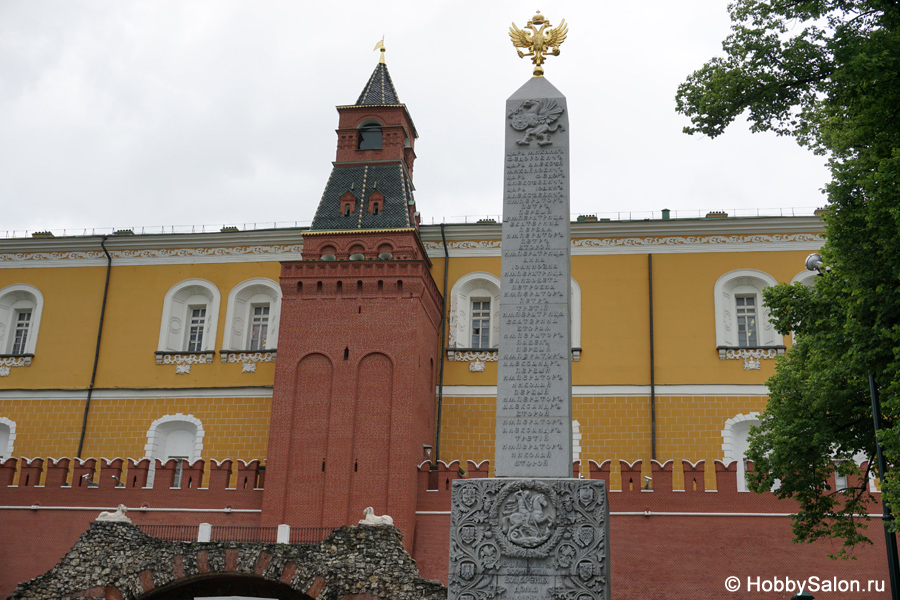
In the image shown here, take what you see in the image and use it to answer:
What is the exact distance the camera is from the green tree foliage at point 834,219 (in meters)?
11.6

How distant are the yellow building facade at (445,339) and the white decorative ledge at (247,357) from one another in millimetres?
40

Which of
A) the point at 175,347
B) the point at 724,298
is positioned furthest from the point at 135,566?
the point at 724,298

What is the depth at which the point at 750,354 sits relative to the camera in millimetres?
23266

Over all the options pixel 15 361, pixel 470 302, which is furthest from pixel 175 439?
pixel 470 302

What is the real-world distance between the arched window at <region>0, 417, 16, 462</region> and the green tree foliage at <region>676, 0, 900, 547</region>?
61.6ft

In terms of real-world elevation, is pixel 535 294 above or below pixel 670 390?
below

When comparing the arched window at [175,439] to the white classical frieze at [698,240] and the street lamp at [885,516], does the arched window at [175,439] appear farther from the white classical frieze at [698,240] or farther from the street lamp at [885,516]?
the street lamp at [885,516]

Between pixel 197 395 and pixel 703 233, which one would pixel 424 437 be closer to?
pixel 197 395

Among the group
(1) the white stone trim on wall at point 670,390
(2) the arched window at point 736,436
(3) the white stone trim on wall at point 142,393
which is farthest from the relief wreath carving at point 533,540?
(3) the white stone trim on wall at point 142,393

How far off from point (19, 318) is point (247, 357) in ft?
23.6

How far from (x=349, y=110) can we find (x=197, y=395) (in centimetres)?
811

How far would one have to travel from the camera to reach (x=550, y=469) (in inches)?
356

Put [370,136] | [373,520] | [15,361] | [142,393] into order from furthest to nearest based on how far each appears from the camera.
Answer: [15,361] → [370,136] → [142,393] → [373,520]

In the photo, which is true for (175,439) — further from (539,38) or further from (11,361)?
(539,38)
